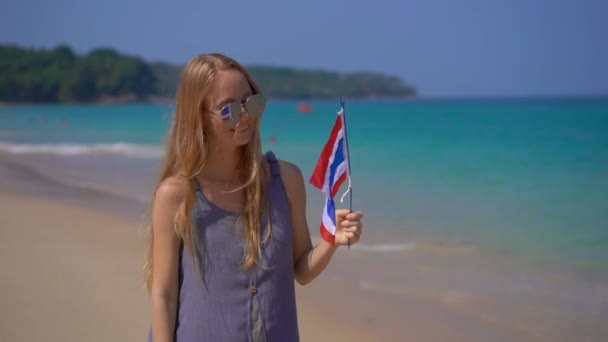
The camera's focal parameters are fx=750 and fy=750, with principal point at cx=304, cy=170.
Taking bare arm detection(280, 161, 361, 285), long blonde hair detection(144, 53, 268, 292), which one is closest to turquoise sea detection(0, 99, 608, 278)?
long blonde hair detection(144, 53, 268, 292)

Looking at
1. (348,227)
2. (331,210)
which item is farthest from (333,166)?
(348,227)

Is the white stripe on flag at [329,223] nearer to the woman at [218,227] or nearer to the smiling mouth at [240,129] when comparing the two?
the woman at [218,227]

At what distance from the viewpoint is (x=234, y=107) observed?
2.24m

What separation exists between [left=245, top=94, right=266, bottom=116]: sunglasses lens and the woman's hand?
41 centimetres

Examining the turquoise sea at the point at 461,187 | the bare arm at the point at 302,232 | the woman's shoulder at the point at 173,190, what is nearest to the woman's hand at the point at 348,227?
the bare arm at the point at 302,232

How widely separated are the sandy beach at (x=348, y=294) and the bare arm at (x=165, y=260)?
2823 millimetres

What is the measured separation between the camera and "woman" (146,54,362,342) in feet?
7.32

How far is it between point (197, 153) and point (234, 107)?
0.18 m

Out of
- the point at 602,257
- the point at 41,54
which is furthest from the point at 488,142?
the point at 41,54

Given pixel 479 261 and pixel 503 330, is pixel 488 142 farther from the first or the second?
pixel 503 330

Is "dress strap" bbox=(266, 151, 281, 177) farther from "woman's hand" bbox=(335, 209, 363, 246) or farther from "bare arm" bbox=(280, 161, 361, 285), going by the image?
"woman's hand" bbox=(335, 209, 363, 246)

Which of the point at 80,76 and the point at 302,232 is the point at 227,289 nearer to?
the point at 302,232

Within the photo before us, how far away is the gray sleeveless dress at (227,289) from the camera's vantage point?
223cm

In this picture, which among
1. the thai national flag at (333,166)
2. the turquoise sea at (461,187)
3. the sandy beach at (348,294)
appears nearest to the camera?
the thai national flag at (333,166)
